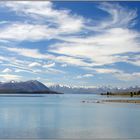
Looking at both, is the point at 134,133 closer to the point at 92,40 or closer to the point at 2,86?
the point at 92,40

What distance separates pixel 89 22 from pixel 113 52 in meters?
4.35

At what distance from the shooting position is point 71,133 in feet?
39.1

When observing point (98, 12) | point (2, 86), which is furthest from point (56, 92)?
point (98, 12)

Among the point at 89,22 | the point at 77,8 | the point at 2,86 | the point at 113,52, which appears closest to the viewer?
the point at 77,8

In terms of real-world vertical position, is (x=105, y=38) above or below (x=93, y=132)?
above

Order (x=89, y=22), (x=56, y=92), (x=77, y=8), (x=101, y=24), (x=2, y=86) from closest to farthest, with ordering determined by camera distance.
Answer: (x=77, y=8) → (x=89, y=22) → (x=101, y=24) → (x=2, y=86) → (x=56, y=92)

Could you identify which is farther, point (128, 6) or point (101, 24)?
point (101, 24)

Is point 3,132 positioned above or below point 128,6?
below

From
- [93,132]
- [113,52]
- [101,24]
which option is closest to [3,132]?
[93,132]

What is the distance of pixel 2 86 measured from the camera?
227ft

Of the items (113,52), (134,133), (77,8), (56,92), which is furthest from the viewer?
(56,92)

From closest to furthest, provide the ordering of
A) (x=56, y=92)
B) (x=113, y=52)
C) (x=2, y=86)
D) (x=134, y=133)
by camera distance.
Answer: (x=134, y=133) → (x=113, y=52) → (x=2, y=86) → (x=56, y=92)

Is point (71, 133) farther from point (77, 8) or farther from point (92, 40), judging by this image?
point (92, 40)

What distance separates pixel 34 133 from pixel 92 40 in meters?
5.71
